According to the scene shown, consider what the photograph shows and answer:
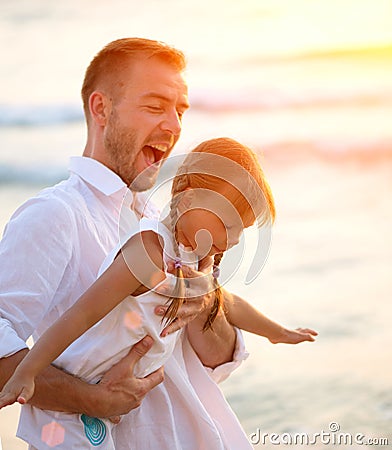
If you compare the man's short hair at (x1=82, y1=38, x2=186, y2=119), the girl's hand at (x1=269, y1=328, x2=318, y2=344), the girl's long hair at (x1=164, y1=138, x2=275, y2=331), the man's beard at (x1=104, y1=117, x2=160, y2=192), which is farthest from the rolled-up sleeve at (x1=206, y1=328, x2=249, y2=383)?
the man's short hair at (x1=82, y1=38, x2=186, y2=119)

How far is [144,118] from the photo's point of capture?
324 cm

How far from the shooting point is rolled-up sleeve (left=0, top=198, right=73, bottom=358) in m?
2.68

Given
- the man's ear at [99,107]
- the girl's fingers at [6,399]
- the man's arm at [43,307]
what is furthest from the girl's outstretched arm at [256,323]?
the girl's fingers at [6,399]

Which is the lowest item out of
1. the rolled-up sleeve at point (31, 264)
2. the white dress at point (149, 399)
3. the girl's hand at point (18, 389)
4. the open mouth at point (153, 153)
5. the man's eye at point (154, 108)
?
the white dress at point (149, 399)

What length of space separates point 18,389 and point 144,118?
1.21 m

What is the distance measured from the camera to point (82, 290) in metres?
2.80

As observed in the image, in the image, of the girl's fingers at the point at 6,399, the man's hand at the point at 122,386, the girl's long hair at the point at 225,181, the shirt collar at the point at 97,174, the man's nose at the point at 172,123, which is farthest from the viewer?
the man's nose at the point at 172,123

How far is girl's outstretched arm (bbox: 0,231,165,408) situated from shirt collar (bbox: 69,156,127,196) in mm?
571

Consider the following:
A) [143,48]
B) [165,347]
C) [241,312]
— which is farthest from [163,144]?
[165,347]

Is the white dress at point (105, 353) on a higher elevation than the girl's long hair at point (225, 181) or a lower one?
lower

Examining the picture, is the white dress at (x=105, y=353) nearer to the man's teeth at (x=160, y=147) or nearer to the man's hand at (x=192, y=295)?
the man's hand at (x=192, y=295)

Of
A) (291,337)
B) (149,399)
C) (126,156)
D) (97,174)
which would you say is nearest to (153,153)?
(126,156)

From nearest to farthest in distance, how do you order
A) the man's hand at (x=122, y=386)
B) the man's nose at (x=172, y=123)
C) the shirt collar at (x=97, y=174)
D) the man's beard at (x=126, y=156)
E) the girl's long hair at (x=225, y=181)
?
the girl's long hair at (x=225, y=181)
the man's hand at (x=122, y=386)
the shirt collar at (x=97, y=174)
the man's beard at (x=126, y=156)
the man's nose at (x=172, y=123)

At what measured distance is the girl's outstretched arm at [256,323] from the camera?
303cm
